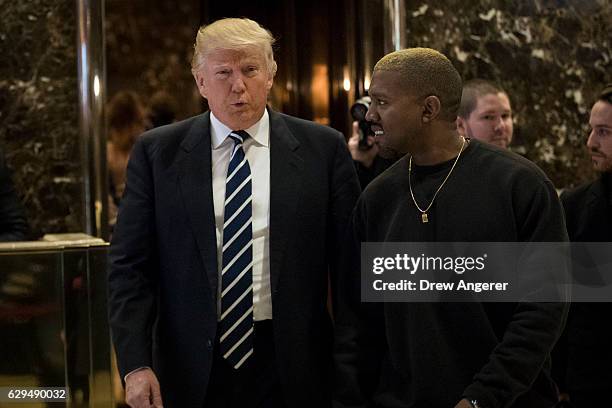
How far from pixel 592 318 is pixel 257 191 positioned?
1.41 m

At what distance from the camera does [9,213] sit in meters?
3.55

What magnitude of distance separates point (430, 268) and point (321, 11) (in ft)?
10.7

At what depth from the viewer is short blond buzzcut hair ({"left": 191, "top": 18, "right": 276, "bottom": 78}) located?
2.35m

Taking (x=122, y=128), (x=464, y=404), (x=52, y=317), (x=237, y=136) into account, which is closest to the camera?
(x=464, y=404)

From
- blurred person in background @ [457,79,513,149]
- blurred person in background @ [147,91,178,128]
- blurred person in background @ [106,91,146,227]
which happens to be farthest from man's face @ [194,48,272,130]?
blurred person in background @ [147,91,178,128]

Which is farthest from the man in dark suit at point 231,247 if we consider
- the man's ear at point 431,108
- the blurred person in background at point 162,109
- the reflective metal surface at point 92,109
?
the blurred person in background at point 162,109

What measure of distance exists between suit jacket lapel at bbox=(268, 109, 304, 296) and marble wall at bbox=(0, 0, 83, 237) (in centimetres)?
208

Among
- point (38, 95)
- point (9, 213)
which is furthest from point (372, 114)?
point (38, 95)

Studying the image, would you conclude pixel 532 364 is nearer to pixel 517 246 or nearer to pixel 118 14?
pixel 517 246

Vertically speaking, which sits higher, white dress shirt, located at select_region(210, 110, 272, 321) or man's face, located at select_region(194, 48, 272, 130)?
man's face, located at select_region(194, 48, 272, 130)

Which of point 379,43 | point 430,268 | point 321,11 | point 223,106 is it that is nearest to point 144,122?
point 321,11

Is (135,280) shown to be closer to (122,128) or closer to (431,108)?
(431,108)

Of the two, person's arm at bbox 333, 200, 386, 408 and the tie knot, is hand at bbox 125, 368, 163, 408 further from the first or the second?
the tie knot

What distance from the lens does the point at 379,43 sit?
14.5 ft
